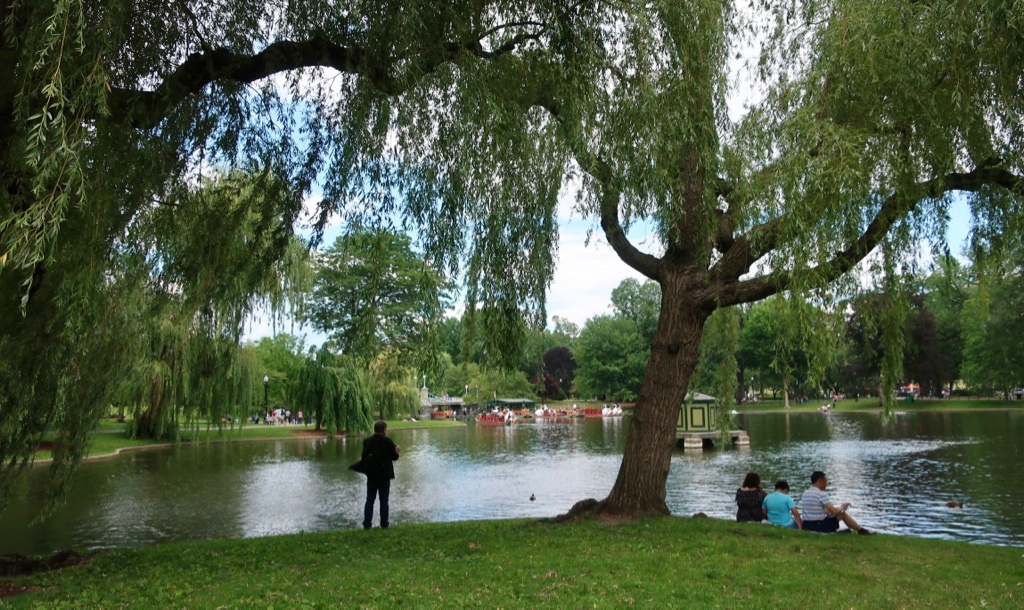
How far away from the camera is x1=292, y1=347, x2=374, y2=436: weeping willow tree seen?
32.8 m

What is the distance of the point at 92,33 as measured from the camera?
5207mm

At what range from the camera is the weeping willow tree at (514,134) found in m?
6.46

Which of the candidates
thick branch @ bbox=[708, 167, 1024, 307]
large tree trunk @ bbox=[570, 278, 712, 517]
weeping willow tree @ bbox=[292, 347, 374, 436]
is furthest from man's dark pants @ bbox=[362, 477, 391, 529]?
weeping willow tree @ bbox=[292, 347, 374, 436]

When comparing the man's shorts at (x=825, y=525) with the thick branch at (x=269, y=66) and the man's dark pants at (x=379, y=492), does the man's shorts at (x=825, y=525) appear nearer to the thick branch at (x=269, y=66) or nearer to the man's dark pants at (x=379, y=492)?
the man's dark pants at (x=379, y=492)

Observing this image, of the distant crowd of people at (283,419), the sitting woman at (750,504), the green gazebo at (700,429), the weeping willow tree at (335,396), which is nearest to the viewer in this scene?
the sitting woman at (750,504)

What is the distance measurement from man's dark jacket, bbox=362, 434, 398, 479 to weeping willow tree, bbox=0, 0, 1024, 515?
315cm

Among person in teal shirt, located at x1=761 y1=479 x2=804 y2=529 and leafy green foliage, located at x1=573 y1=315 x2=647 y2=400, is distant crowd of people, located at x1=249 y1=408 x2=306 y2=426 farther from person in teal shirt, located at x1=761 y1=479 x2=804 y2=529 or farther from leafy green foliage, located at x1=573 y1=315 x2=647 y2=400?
person in teal shirt, located at x1=761 y1=479 x2=804 y2=529

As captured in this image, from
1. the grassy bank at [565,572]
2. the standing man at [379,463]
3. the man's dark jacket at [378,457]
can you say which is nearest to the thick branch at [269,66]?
the grassy bank at [565,572]

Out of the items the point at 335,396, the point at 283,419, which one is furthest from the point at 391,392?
the point at 283,419

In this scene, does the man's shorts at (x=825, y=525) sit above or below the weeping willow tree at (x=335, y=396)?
below

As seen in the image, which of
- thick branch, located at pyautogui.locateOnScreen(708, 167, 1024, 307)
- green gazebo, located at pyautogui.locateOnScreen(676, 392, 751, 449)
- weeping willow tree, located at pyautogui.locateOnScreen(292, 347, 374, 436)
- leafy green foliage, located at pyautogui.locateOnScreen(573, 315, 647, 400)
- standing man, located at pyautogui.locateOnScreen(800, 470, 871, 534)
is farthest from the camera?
leafy green foliage, located at pyautogui.locateOnScreen(573, 315, 647, 400)

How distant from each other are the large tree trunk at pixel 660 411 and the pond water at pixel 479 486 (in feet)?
14.2

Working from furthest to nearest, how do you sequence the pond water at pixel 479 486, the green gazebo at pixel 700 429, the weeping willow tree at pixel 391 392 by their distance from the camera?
1. the weeping willow tree at pixel 391 392
2. the green gazebo at pixel 700 429
3. the pond water at pixel 479 486

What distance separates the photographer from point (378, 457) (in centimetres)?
1007
